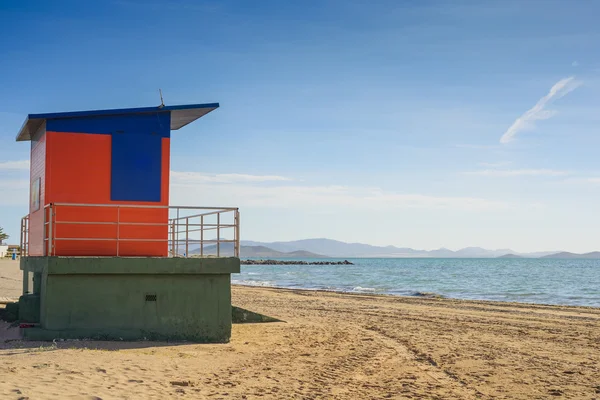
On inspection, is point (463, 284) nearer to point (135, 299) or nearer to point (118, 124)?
point (118, 124)

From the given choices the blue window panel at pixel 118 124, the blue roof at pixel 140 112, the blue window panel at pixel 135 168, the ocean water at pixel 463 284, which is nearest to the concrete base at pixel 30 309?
the blue window panel at pixel 135 168

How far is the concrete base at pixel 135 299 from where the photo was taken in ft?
39.9

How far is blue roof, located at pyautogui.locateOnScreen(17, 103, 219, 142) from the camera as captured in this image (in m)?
13.4

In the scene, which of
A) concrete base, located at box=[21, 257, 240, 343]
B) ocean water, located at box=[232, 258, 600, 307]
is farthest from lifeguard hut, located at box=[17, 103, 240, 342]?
ocean water, located at box=[232, 258, 600, 307]

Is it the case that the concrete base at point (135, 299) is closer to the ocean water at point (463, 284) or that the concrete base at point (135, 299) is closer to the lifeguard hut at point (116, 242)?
the lifeguard hut at point (116, 242)

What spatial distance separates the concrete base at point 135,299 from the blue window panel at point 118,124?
287 centimetres

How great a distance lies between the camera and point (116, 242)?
44.0ft

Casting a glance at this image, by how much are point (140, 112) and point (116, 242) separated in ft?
9.36

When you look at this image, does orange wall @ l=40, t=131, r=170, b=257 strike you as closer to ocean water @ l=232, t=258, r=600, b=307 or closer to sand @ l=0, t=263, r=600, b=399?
sand @ l=0, t=263, r=600, b=399

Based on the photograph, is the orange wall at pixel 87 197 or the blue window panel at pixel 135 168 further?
the blue window panel at pixel 135 168

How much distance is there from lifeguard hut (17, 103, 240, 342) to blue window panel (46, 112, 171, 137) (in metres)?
0.02

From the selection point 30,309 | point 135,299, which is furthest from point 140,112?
point 30,309

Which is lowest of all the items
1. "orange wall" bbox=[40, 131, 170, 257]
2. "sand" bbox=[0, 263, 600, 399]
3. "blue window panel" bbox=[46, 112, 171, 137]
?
"sand" bbox=[0, 263, 600, 399]

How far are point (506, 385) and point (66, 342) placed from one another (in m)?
7.90
